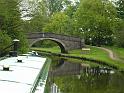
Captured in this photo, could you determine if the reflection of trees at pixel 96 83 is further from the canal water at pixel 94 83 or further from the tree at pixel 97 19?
the tree at pixel 97 19

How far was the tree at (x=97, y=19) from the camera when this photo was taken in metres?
61.9

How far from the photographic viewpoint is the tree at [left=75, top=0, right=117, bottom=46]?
6194 cm

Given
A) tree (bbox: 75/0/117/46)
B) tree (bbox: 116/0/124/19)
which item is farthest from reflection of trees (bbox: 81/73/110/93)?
tree (bbox: 116/0/124/19)

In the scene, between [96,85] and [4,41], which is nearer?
[96,85]

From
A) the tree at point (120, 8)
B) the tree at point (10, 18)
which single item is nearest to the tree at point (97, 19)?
the tree at point (120, 8)

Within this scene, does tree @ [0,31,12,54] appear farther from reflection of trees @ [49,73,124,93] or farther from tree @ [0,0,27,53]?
reflection of trees @ [49,73,124,93]

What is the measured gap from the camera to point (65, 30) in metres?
72.2

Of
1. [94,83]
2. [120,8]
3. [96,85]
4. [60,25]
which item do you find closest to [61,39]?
[120,8]

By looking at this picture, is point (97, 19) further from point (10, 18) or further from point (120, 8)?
point (10, 18)

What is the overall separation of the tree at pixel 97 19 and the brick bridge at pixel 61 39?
4.69 m

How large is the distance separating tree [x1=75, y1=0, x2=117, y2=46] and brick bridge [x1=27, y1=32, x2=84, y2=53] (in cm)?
469

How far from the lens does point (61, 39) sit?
5662 centimetres

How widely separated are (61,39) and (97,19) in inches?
333

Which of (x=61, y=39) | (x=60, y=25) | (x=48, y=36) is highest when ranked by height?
(x=60, y=25)
